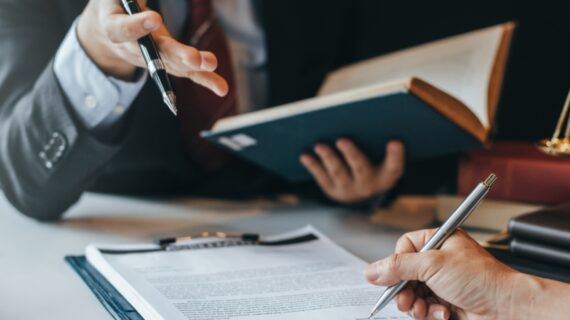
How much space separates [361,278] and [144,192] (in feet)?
1.95

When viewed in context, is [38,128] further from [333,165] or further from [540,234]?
[540,234]

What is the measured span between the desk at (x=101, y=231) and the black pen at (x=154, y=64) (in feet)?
0.79

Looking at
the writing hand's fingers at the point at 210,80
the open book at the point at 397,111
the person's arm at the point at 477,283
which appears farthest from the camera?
the open book at the point at 397,111

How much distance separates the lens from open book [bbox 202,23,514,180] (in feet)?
2.71

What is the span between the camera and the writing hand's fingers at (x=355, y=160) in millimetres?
1018

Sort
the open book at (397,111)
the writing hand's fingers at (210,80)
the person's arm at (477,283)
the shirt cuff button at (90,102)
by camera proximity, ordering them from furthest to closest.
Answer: the shirt cuff button at (90,102), the open book at (397,111), the writing hand's fingers at (210,80), the person's arm at (477,283)

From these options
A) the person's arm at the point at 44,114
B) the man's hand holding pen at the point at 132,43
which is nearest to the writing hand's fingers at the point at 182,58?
the man's hand holding pen at the point at 132,43

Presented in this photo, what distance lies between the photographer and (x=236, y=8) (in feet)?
4.22

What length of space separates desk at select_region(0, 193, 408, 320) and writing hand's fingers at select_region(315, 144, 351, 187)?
0.07 meters

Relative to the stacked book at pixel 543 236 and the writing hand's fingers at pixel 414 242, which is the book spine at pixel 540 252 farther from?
the writing hand's fingers at pixel 414 242

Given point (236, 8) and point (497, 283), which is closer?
point (497, 283)

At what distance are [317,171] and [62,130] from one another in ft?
1.38

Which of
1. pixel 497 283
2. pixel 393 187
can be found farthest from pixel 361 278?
pixel 393 187

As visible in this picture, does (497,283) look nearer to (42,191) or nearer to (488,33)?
(488,33)
